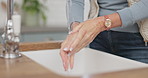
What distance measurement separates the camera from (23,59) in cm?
81

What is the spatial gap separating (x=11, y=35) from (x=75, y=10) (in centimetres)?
29

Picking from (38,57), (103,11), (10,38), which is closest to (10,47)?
(10,38)

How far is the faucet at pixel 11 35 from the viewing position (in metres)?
0.86

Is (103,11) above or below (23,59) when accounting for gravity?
above

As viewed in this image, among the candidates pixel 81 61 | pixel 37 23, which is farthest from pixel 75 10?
pixel 37 23

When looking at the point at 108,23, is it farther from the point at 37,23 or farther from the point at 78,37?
the point at 37,23

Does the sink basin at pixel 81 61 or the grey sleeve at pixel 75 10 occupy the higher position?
the grey sleeve at pixel 75 10

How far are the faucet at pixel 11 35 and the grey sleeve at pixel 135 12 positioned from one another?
1.08 ft

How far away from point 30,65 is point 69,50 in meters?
0.12

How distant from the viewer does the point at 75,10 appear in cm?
105

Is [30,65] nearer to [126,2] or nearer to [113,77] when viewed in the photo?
[113,77]

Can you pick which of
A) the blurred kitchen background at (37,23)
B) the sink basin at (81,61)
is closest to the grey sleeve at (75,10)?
the sink basin at (81,61)

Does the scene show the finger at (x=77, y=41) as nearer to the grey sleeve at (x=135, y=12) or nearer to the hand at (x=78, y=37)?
the hand at (x=78, y=37)

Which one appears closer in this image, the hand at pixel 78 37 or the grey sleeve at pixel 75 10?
the hand at pixel 78 37
